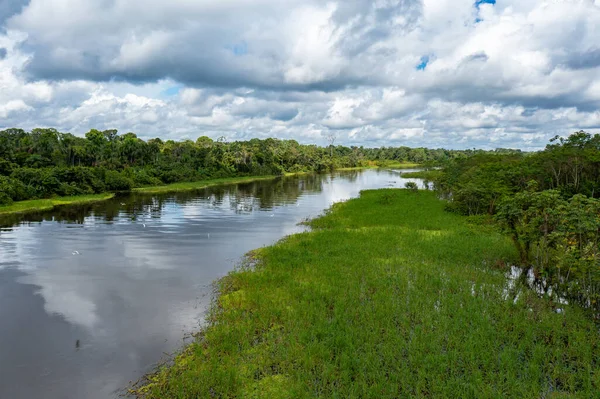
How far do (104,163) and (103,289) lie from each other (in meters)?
77.3

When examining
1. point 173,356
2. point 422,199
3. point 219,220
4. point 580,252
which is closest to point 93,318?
point 173,356

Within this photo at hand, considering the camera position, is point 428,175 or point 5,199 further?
point 428,175

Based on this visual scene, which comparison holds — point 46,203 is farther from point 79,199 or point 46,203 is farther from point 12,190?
point 79,199

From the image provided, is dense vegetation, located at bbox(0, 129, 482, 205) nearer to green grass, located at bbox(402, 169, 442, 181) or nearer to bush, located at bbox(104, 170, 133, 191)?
bush, located at bbox(104, 170, 133, 191)

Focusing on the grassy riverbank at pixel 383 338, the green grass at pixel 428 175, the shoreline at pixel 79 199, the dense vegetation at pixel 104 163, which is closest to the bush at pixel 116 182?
the dense vegetation at pixel 104 163

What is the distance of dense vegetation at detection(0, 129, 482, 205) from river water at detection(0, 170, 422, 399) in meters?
16.2

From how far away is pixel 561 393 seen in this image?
8.84m

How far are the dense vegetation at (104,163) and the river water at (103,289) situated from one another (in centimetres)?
1623

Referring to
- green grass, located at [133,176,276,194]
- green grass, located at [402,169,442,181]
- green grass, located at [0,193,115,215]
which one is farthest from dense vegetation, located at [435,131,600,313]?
green grass, located at [402,169,442,181]

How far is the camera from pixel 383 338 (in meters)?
11.7

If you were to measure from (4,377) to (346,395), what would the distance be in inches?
408

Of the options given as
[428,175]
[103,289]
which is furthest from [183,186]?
[103,289]

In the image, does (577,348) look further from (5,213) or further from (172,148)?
(172,148)

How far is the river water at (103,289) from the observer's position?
11727 millimetres
